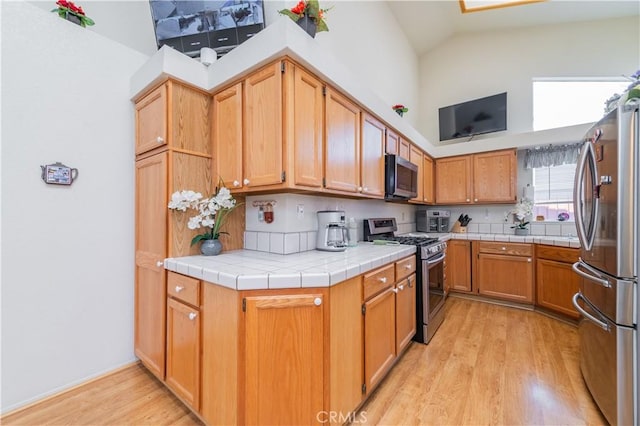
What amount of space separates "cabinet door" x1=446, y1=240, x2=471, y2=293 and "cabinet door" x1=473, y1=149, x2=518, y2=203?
30.1 inches

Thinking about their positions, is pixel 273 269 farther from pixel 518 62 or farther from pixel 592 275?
pixel 518 62

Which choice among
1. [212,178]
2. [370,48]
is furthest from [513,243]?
[212,178]

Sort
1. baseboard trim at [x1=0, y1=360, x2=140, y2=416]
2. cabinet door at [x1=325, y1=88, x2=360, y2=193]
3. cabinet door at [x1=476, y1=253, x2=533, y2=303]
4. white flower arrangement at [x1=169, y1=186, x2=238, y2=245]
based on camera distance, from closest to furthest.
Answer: baseboard trim at [x1=0, y1=360, x2=140, y2=416] < white flower arrangement at [x1=169, y1=186, x2=238, y2=245] < cabinet door at [x1=325, y1=88, x2=360, y2=193] < cabinet door at [x1=476, y1=253, x2=533, y2=303]

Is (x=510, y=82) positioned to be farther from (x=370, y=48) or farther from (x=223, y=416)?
(x=223, y=416)

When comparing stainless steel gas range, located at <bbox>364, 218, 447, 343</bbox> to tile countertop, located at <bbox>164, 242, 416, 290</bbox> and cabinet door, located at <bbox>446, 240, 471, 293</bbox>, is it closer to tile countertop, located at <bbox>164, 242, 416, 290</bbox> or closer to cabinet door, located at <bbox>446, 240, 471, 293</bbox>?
tile countertop, located at <bbox>164, 242, 416, 290</bbox>

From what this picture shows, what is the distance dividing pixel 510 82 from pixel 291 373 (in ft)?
16.6

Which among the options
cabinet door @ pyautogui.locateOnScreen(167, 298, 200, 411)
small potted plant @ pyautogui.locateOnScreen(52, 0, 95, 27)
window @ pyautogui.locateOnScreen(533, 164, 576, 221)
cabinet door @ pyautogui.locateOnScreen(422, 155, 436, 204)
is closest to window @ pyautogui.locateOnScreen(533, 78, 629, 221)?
window @ pyautogui.locateOnScreen(533, 164, 576, 221)

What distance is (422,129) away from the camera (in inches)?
192

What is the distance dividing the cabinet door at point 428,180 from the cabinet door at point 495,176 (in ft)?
1.94

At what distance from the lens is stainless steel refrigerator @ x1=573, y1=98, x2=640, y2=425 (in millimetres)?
1313

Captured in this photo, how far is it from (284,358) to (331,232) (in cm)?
105

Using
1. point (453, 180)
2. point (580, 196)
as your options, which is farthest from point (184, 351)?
point (453, 180)

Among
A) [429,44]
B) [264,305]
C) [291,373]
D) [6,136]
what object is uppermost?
[429,44]

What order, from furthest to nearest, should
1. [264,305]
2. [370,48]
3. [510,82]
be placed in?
[510,82], [370,48], [264,305]
